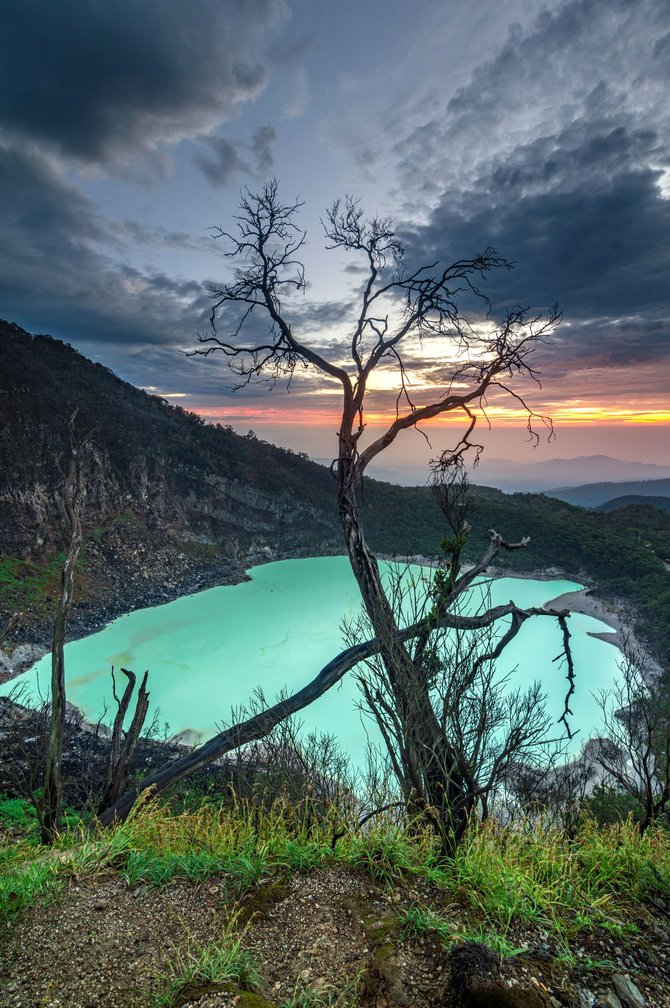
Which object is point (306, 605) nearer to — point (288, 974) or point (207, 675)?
point (207, 675)

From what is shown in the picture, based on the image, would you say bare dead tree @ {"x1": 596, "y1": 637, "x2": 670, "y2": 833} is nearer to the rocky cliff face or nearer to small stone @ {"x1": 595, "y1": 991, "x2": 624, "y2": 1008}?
small stone @ {"x1": 595, "y1": 991, "x2": 624, "y2": 1008}

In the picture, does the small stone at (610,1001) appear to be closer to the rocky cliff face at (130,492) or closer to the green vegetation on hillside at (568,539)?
the rocky cliff face at (130,492)

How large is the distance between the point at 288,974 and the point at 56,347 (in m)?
71.3

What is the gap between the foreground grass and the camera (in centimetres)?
287

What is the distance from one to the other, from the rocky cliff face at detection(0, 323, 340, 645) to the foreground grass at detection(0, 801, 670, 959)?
30929 mm

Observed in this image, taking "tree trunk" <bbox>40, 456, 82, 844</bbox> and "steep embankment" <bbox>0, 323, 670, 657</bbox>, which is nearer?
"tree trunk" <bbox>40, 456, 82, 844</bbox>

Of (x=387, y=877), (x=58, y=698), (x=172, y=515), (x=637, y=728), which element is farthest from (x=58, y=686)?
(x=172, y=515)

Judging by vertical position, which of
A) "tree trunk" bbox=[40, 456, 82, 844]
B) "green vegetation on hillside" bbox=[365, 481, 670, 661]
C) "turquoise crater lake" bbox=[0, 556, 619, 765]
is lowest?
"turquoise crater lake" bbox=[0, 556, 619, 765]

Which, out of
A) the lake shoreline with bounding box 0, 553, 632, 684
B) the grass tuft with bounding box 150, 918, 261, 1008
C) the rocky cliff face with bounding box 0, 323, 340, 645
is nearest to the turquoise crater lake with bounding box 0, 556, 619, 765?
the lake shoreline with bounding box 0, 553, 632, 684

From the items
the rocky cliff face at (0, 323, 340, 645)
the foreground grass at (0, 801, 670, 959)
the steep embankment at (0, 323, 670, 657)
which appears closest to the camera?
the foreground grass at (0, 801, 670, 959)

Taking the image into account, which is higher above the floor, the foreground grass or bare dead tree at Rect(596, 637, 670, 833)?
the foreground grass

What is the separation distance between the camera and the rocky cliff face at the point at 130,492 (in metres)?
36.6

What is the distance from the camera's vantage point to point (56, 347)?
195 ft

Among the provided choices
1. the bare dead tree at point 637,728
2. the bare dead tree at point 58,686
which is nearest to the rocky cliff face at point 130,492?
the bare dead tree at point 58,686
